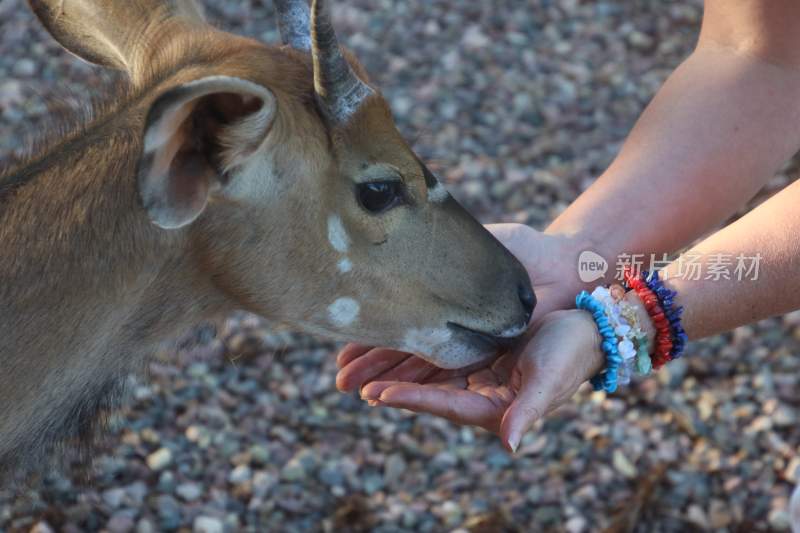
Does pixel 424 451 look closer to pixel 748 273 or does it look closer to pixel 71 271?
pixel 748 273

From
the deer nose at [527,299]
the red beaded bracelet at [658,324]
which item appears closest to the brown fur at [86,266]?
the deer nose at [527,299]

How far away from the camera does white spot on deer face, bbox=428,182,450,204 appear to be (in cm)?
287

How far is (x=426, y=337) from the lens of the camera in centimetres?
295

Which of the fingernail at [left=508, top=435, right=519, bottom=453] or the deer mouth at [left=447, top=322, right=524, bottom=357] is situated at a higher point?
the fingernail at [left=508, top=435, right=519, bottom=453]

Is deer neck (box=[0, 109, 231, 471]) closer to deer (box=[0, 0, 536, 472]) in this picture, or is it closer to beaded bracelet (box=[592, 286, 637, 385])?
deer (box=[0, 0, 536, 472])

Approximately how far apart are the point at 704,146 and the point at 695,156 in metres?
0.04

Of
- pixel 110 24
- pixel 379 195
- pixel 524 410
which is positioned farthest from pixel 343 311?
pixel 110 24

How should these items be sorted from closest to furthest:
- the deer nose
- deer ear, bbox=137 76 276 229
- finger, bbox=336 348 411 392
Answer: deer ear, bbox=137 76 276 229
the deer nose
finger, bbox=336 348 411 392

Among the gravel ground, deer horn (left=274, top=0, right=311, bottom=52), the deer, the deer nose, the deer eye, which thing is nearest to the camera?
the deer

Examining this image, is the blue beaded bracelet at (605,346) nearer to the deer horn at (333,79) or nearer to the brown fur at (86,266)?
the deer horn at (333,79)

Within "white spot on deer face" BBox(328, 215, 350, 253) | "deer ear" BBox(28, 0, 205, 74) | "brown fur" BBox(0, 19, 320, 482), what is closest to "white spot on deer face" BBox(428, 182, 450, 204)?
"white spot on deer face" BBox(328, 215, 350, 253)

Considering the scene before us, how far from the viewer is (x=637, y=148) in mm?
3553

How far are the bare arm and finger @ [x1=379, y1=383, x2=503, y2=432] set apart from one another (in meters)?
0.73

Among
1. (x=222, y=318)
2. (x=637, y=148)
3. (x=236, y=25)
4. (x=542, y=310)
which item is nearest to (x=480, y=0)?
(x=236, y=25)
